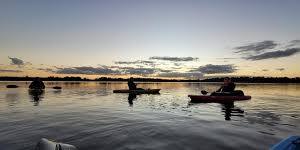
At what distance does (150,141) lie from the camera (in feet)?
32.9

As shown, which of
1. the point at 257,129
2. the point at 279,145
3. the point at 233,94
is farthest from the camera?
the point at 233,94

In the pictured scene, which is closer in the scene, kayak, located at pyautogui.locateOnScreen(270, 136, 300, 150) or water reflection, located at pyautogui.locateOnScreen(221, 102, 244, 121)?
kayak, located at pyautogui.locateOnScreen(270, 136, 300, 150)

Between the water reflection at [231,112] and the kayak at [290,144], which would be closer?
the kayak at [290,144]

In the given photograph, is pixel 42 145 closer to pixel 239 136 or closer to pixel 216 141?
pixel 216 141

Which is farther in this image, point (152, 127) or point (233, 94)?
point (233, 94)

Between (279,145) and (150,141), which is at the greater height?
(279,145)

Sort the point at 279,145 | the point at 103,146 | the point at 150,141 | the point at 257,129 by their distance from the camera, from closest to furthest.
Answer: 1. the point at 279,145
2. the point at 103,146
3. the point at 150,141
4. the point at 257,129

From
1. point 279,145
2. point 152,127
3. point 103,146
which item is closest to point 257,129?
point 152,127

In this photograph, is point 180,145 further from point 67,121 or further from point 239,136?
point 67,121

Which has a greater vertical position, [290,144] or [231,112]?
[290,144]

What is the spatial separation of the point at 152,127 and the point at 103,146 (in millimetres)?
4277

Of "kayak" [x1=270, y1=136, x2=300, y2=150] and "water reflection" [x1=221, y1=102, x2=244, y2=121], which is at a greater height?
"kayak" [x1=270, y1=136, x2=300, y2=150]

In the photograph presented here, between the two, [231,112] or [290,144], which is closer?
[290,144]

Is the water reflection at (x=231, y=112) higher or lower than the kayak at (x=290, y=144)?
lower
